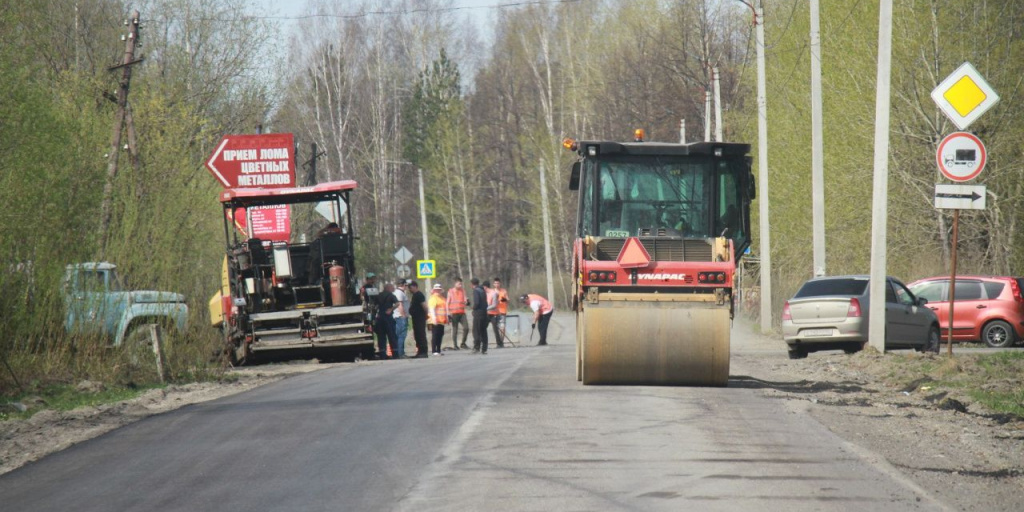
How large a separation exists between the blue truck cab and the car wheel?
16.5 meters

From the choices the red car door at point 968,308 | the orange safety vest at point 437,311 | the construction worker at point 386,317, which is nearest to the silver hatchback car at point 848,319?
the red car door at point 968,308

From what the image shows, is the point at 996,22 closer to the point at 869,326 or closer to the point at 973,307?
the point at 973,307

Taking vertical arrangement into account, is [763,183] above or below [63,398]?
above

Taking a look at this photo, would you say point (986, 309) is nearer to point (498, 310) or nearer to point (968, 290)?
point (968, 290)

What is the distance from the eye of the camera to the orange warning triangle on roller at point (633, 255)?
47.0ft

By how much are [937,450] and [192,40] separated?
128 feet

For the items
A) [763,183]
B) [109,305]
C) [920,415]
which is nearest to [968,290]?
[763,183]

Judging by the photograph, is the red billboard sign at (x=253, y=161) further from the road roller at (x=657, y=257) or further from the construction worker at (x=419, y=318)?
the road roller at (x=657, y=257)

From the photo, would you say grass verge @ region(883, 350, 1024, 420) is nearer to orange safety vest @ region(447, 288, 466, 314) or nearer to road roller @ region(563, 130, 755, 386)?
road roller @ region(563, 130, 755, 386)

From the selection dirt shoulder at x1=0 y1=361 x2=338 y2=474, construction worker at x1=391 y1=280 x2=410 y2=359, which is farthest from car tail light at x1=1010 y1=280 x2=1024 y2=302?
dirt shoulder at x1=0 y1=361 x2=338 y2=474

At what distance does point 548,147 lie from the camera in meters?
65.5

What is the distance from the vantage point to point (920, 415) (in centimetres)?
1236

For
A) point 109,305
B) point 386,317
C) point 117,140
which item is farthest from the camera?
point 386,317

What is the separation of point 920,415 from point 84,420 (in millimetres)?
8393
